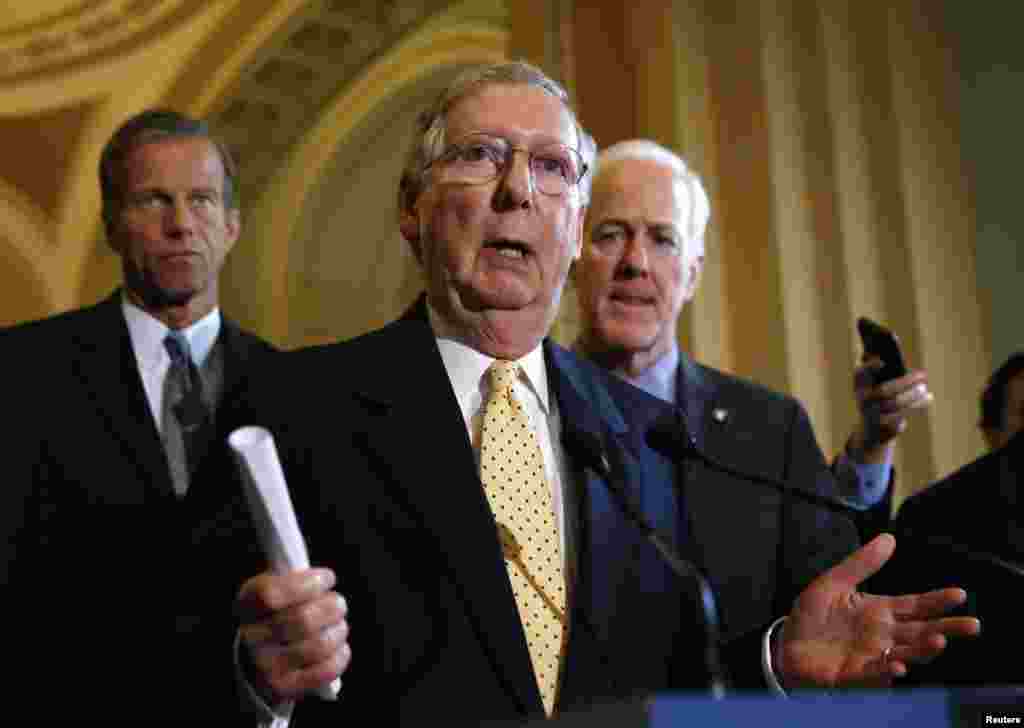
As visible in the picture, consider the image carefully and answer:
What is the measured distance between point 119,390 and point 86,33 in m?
3.72

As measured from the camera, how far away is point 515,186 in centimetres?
222

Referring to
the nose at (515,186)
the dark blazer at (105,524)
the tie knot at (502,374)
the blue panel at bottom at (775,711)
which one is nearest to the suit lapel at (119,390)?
the dark blazer at (105,524)

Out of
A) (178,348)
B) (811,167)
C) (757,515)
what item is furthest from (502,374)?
(811,167)

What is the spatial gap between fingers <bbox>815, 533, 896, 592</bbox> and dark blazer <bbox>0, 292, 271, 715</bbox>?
30.5 inches

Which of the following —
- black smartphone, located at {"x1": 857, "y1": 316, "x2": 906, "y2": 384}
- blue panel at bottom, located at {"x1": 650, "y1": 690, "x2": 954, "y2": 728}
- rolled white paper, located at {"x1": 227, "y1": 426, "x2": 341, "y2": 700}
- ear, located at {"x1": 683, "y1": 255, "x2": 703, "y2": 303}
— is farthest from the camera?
ear, located at {"x1": 683, "y1": 255, "x2": 703, "y2": 303}

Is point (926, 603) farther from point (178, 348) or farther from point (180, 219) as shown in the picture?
point (180, 219)

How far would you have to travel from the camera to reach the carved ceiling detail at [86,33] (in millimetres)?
6062

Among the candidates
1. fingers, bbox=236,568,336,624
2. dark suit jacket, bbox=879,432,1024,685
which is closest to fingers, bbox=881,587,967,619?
dark suit jacket, bbox=879,432,1024,685

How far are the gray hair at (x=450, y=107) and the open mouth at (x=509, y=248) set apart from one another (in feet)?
0.59

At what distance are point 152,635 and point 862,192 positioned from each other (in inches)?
141

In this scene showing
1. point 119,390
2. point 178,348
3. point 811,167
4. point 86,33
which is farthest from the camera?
point 86,33

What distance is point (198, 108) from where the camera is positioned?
6242 millimetres

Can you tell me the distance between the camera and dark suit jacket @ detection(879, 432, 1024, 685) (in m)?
2.63

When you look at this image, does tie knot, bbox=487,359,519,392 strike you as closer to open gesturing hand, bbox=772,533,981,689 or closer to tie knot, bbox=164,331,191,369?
open gesturing hand, bbox=772,533,981,689
